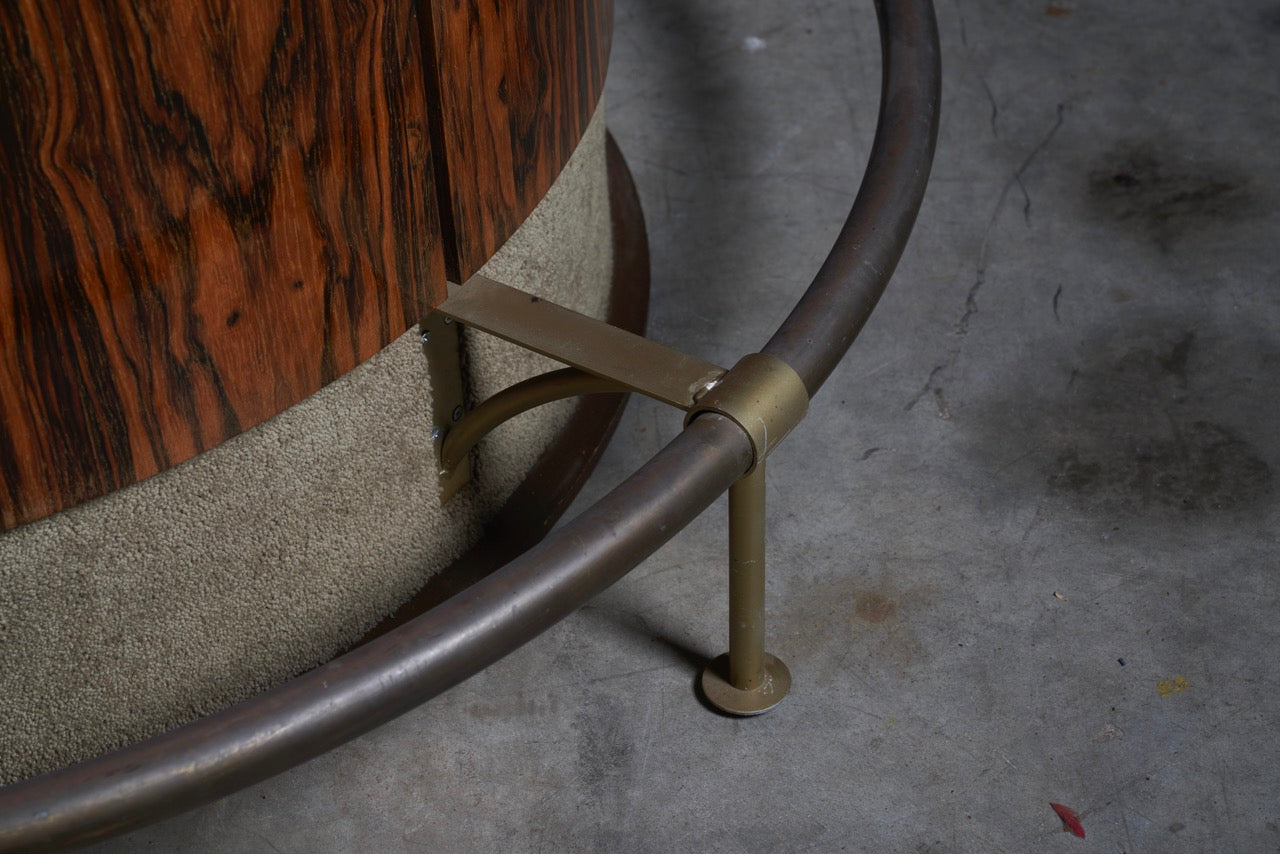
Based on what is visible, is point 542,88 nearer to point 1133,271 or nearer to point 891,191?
point 891,191

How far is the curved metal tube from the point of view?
87 cm

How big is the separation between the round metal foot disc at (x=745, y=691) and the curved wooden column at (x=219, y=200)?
463mm

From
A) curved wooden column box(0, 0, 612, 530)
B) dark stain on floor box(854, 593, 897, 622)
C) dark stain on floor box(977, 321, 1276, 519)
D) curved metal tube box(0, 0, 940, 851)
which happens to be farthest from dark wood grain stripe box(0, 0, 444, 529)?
dark stain on floor box(977, 321, 1276, 519)

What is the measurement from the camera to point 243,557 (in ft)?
4.22

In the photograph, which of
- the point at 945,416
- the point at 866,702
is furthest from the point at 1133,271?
the point at 866,702

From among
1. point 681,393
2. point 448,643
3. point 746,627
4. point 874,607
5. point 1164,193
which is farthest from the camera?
point 1164,193

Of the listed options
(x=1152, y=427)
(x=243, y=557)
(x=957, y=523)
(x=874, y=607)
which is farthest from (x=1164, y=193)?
(x=243, y=557)

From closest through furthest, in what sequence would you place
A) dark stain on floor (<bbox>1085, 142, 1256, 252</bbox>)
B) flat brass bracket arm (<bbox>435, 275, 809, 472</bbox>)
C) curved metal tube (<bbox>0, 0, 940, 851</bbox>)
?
curved metal tube (<bbox>0, 0, 940, 851</bbox>) < flat brass bracket arm (<bbox>435, 275, 809, 472</bbox>) < dark stain on floor (<bbox>1085, 142, 1256, 252</bbox>)

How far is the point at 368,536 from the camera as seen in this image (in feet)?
4.60

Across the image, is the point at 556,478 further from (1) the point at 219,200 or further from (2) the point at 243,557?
(1) the point at 219,200

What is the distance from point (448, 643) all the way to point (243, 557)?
39 centimetres

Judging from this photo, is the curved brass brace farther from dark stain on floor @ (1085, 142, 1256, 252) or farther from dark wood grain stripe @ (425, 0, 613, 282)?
dark stain on floor @ (1085, 142, 1256, 252)

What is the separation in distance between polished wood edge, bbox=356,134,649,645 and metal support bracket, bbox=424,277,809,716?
0.12 m

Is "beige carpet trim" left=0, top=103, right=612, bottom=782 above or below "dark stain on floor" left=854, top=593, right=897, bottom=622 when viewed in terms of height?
above
